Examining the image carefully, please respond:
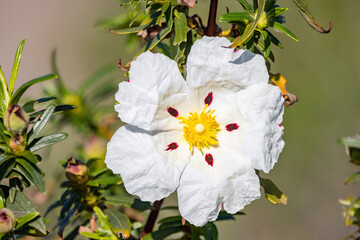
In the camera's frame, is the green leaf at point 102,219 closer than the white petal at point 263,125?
No

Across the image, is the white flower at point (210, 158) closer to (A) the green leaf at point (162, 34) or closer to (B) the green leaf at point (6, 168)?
(A) the green leaf at point (162, 34)

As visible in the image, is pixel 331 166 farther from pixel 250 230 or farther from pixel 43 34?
pixel 43 34

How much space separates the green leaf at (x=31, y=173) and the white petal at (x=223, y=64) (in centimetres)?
75

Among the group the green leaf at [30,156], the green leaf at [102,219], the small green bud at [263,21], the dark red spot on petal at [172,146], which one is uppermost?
the small green bud at [263,21]

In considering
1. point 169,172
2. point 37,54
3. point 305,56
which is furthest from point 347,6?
point 37,54

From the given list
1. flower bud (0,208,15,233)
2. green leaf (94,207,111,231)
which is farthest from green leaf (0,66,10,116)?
green leaf (94,207,111,231)

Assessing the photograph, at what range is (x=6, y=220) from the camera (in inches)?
74.1

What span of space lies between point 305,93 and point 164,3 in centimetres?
463

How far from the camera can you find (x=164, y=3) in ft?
6.59

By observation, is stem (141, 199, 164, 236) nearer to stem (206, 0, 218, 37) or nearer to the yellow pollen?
the yellow pollen

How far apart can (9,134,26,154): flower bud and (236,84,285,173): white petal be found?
3.08ft

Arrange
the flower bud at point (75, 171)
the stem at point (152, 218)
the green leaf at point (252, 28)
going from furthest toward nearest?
the stem at point (152, 218) → the flower bud at point (75, 171) → the green leaf at point (252, 28)

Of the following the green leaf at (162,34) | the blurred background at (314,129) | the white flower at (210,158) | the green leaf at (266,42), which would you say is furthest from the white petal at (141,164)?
the blurred background at (314,129)

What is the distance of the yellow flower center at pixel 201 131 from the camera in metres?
2.14
